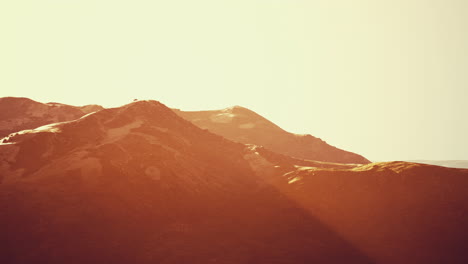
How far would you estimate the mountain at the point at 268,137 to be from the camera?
8331cm

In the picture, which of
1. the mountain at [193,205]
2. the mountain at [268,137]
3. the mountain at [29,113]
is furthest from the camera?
the mountain at [268,137]

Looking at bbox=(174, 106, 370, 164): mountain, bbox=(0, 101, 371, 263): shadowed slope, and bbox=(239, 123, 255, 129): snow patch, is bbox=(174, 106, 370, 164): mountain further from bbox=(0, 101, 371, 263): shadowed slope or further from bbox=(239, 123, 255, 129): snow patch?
bbox=(0, 101, 371, 263): shadowed slope

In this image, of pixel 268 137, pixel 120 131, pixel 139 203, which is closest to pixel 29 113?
pixel 120 131

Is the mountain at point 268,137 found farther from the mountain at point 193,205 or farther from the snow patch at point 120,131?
the snow patch at point 120,131

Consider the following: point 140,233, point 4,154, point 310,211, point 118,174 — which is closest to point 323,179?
point 310,211

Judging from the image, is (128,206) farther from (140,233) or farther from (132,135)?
(132,135)

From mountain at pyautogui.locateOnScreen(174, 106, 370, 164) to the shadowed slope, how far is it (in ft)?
110

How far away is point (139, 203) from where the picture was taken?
3516 cm

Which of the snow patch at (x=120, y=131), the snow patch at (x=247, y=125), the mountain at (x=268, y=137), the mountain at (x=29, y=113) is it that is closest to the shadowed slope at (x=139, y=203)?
the snow patch at (x=120, y=131)

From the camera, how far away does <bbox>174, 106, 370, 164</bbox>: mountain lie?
83.3m

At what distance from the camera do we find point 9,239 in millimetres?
27125

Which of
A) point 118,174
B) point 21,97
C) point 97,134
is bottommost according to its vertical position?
point 118,174

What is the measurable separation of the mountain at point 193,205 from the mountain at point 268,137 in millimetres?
35367

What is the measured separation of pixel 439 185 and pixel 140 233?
3187 centimetres
